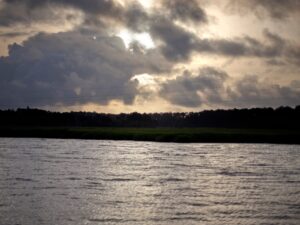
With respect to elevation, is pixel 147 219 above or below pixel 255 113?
below

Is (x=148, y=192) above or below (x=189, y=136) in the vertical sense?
below

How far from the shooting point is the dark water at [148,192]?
3047cm

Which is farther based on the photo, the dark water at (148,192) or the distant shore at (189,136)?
the distant shore at (189,136)

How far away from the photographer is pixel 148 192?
135ft

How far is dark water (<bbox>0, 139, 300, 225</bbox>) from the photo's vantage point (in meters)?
30.5

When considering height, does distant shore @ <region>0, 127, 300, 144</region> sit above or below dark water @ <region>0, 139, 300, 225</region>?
above

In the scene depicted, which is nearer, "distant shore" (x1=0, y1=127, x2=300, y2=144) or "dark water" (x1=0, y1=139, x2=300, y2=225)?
→ "dark water" (x1=0, y1=139, x2=300, y2=225)

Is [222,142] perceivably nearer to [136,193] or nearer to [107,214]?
[136,193]

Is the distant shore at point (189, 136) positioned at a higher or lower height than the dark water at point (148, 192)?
higher

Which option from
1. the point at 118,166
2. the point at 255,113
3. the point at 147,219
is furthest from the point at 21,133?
the point at 147,219

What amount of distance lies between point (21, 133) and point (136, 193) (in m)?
125

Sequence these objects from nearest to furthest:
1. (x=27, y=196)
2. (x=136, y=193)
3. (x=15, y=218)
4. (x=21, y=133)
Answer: (x=15, y=218) < (x=27, y=196) < (x=136, y=193) < (x=21, y=133)

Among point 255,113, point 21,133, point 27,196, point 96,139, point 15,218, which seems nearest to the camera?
point 15,218

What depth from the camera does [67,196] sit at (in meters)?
37.8
